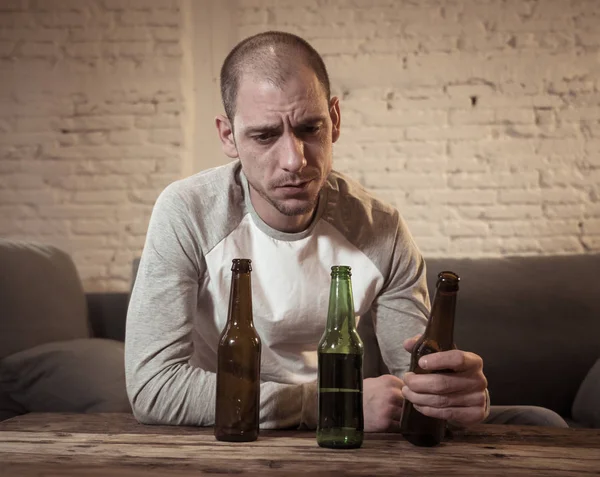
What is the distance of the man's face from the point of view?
4.34ft

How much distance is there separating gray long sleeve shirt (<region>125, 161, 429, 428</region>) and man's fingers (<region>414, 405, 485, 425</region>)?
0.44m

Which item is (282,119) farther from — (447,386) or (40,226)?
(40,226)

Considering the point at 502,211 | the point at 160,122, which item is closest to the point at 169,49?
the point at 160,122

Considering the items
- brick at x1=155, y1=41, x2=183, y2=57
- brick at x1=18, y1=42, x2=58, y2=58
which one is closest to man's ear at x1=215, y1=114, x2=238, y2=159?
brick at x1=155, y1=41, x2=183, y2=57

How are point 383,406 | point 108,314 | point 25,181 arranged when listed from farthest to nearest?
1. point 25,181
2. point 108,314
3. point 383,406

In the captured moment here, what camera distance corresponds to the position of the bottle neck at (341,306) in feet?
3.33

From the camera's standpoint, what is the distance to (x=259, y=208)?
155cm

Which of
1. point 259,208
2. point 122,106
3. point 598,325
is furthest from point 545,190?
point 259,208

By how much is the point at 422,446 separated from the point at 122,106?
2.86 metres

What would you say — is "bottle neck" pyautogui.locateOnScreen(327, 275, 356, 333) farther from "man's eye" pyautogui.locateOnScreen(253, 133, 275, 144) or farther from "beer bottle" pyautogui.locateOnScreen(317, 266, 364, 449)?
"man's eye" pyautogui.locateOnScreen(253, 133, 275, 144)

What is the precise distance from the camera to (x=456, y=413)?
104 cm

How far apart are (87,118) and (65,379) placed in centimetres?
180

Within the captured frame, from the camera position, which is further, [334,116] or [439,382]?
[334,116]

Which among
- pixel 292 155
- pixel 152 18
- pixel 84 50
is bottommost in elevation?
pixel 292 155
